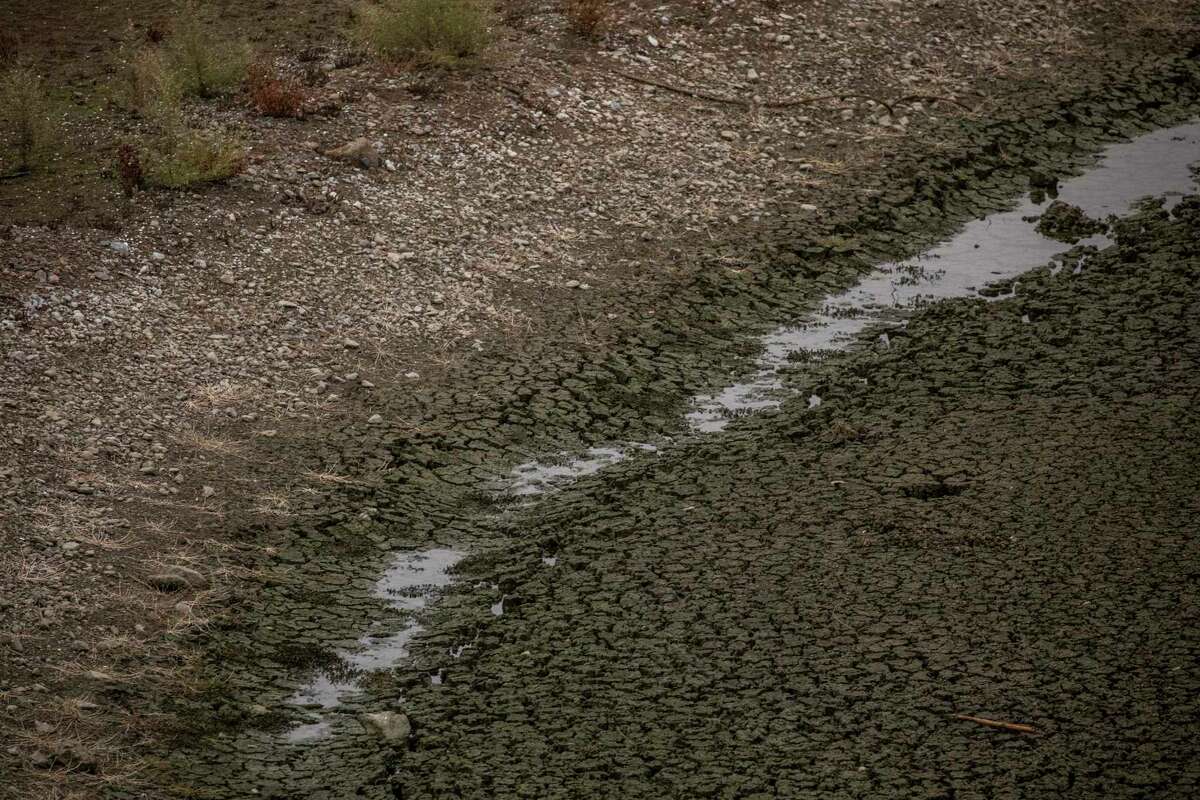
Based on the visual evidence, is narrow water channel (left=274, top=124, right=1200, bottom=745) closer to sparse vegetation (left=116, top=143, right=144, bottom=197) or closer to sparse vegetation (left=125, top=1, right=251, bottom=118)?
sparse vegetation (left=116, top=143, right=144, bottom=197)

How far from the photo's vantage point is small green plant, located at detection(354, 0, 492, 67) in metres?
11.3

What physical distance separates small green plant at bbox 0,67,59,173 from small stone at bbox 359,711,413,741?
6.26 meters

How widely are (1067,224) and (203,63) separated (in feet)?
24.2

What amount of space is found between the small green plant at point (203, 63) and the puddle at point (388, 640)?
583 centimetres

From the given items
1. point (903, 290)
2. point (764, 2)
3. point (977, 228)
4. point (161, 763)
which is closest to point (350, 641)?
point (161, 763)

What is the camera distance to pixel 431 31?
11.3 m

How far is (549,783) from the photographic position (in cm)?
511

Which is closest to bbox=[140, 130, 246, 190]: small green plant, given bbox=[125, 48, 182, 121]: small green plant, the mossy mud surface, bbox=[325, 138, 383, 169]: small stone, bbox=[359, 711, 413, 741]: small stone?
bbox=[125, 48, 182, 121]: small green plant

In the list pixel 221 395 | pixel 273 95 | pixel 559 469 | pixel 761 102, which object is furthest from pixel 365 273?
pixel 761 102

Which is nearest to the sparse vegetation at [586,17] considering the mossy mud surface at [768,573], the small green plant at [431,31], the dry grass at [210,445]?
the small green plant at [431,31]

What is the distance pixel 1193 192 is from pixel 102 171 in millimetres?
8882

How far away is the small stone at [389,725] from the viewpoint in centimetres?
543

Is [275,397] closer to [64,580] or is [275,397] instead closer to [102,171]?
[64,580]

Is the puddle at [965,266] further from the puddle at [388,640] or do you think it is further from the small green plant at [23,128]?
the small green plant at [23,128]
